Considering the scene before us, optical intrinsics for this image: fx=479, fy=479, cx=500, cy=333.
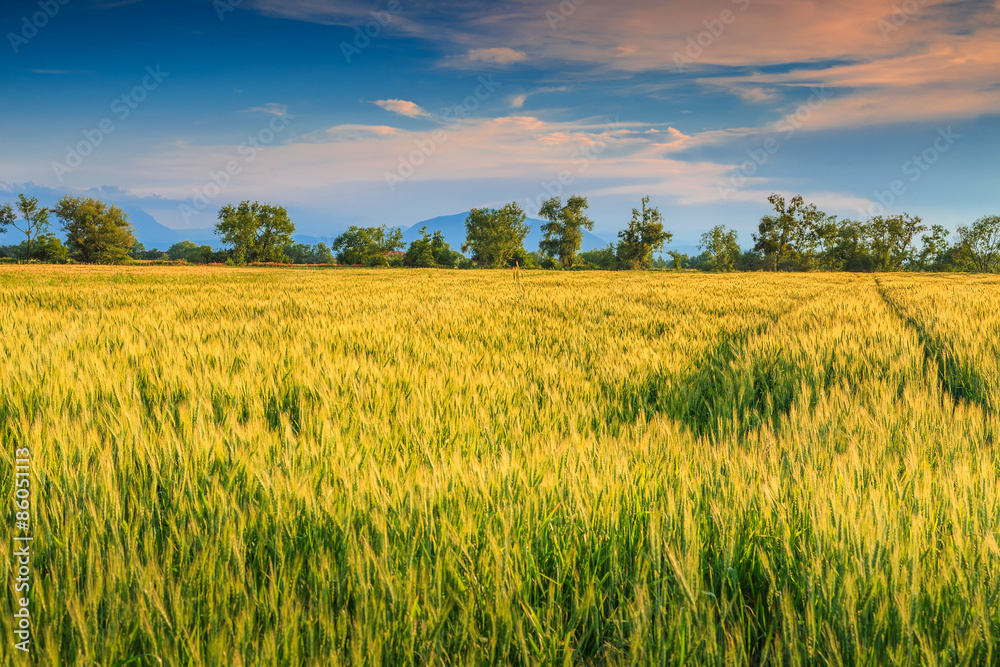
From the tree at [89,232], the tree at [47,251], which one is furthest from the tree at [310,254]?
the tree at [47,251]

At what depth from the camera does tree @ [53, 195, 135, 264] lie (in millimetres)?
74312

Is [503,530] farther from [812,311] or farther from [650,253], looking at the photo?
[650,253]

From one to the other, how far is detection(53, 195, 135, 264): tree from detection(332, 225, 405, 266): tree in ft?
110

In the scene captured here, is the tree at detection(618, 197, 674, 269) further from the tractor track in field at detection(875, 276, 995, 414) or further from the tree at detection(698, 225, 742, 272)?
the tractor track in field at detection(875, 276, 995, 414)

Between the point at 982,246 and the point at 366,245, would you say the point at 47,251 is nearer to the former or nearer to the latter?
the point at 366,245

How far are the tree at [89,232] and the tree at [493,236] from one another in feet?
182

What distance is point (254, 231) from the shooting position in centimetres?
8656

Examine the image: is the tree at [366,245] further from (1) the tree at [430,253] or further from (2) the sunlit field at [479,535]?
(2) the sunlit field at [479,535]

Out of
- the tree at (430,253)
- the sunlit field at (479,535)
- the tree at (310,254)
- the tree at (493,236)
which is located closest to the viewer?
the sunlit field at (479,535)

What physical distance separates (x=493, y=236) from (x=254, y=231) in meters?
43.2

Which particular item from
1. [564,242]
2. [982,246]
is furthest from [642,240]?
[982,246]

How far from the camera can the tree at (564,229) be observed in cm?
8875

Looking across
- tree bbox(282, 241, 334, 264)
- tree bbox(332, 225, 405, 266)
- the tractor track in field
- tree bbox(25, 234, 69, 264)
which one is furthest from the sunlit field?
tree bbox(282, 241, 334, 264)

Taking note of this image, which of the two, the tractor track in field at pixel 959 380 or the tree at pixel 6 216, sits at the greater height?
the tree at pixel 6 216
